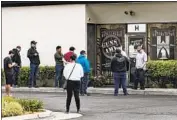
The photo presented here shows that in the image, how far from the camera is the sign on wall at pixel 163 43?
2323cm

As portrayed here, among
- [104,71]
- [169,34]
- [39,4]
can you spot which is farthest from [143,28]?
[39,4]

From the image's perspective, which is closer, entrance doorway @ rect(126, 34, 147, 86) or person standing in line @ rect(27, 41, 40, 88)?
person standing in line @ rect(27, 41, 40, 88)

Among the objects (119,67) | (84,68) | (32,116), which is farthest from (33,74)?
(32,116)

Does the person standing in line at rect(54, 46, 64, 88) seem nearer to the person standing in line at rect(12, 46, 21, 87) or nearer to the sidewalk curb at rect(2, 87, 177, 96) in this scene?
the sidewalk curb at rect(2, 87, 177, 96)

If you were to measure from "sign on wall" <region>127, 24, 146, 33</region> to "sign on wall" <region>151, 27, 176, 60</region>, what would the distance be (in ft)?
1.36

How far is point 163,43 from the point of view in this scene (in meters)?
23.4

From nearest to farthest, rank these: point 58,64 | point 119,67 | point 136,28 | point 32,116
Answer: point 32,116, point 119,67, point 58,64, point 136,28

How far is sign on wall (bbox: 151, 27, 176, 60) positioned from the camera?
23234 millimetres

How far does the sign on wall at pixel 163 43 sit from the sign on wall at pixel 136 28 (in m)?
0.41

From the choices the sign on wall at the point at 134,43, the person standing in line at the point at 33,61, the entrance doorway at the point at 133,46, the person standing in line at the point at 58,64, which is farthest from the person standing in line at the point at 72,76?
the sign on wall at the point at 134,43

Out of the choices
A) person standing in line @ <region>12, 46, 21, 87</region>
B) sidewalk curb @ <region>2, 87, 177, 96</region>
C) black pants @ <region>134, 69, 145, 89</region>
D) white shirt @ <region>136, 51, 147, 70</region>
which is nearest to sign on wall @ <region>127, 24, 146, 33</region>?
white shirt @ <region>136, 51, 147, 70</region>

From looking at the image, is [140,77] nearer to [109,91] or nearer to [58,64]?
[109,91]

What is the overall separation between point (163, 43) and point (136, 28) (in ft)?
4.52

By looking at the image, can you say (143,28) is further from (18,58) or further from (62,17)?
(18,58)
